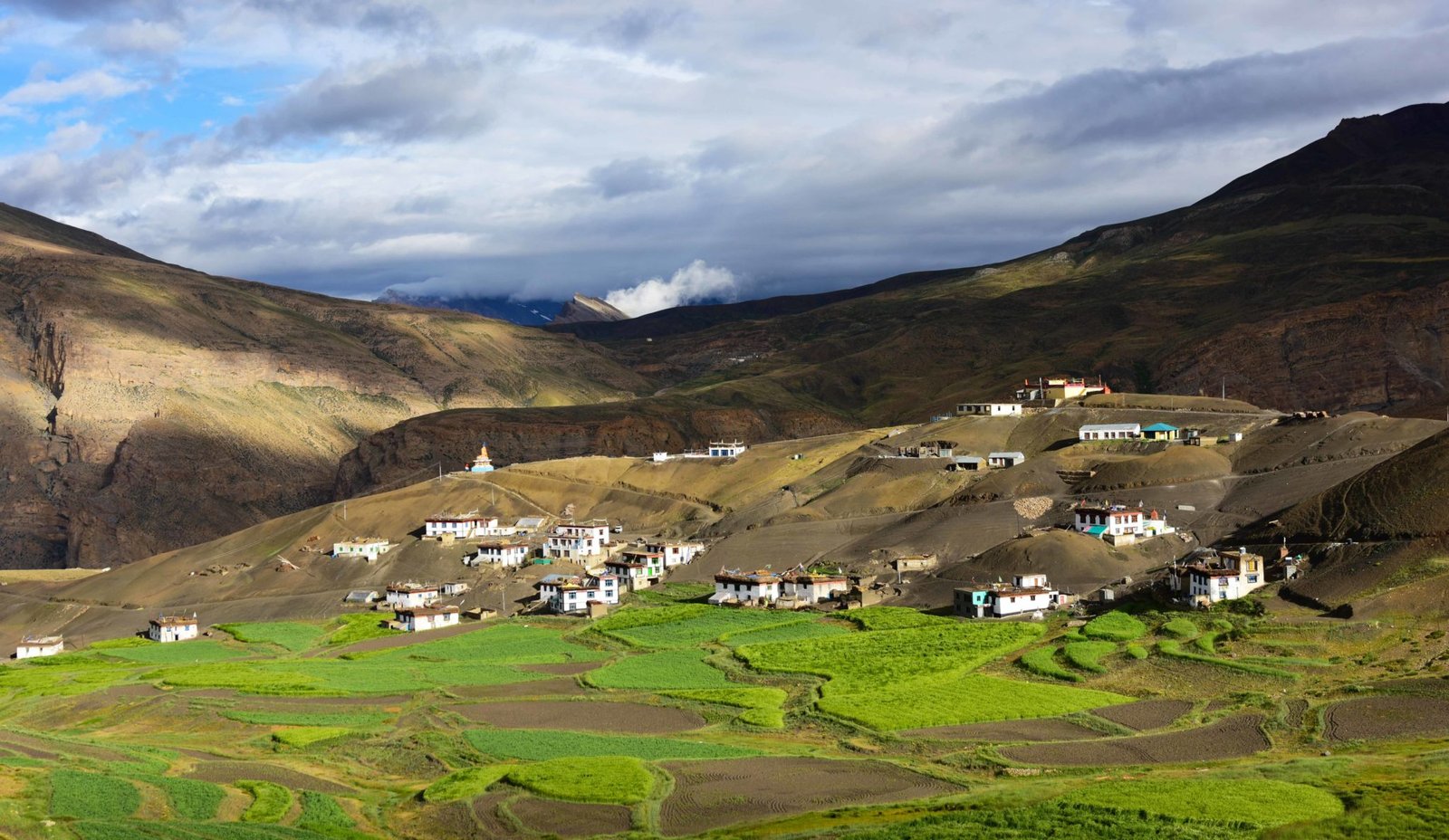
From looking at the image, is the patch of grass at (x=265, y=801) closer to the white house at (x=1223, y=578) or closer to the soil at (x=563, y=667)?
the soil at (x=563, y=667)

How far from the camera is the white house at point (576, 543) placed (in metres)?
118

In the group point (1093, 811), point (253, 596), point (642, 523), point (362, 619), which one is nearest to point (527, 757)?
point (1093, 811)

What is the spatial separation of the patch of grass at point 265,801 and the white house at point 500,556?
60690 millimetres

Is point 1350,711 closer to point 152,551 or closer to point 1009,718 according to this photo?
point 1009,718

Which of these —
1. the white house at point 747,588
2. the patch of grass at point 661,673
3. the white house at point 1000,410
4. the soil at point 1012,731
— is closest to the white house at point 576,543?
the white house at point 747,588

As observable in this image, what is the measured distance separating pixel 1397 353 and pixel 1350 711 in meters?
144

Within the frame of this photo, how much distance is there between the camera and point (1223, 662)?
230 feet

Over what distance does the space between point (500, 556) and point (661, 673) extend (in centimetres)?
4237

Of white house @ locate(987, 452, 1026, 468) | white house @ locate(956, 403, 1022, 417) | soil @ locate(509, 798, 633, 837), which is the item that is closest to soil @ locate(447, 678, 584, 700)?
soil @ locate(509, 798, 633, 837)

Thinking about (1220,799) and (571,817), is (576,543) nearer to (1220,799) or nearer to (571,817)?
(571,817)

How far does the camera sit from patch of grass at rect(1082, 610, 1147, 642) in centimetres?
7731

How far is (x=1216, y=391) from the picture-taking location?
19725cm

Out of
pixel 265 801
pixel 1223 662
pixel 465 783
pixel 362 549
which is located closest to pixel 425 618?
pixel 362 549

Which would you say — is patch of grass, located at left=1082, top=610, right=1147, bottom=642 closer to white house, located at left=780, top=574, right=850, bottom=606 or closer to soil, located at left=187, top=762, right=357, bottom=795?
white house, located at left=780, top=574, right=850, bottom=606
